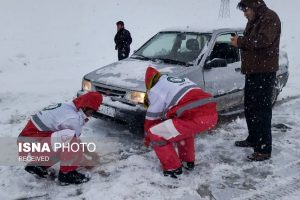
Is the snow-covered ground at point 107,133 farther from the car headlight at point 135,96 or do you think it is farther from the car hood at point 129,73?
the car hood at point 129,73

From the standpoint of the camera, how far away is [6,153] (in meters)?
4.91

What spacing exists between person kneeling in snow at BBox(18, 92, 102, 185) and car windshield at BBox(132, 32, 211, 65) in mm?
2023

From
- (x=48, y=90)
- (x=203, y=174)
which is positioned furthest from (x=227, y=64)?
(x=48, y=90)

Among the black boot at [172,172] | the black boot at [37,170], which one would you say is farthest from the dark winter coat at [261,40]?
the black boot at [37,170]

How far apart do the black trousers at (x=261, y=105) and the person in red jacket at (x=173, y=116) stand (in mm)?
767

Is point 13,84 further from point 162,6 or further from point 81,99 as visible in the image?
point 162,6

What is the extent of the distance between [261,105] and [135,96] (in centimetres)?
161

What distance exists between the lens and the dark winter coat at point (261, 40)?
4453 millimetres

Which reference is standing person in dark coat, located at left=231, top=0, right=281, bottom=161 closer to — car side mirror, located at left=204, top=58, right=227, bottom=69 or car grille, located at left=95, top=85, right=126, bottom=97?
car side mirror, located at left=204, top=58, right=227, bottom=69

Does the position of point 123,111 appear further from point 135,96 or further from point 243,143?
point 243,143

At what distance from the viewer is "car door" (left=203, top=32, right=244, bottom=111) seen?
5666 mm

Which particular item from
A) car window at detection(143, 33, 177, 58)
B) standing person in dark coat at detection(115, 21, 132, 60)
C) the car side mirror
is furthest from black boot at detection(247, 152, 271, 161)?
standing person in dark coat at detection(115, 21, 132, 60)

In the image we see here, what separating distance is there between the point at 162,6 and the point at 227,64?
1678 cm

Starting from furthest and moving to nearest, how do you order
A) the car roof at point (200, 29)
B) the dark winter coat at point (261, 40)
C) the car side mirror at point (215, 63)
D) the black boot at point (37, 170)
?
1. the car roof at point (200, 29)
2. the car side mirror at point (215, 63)
3. the dark winter coat at point (261, 40)
4. the black boot at point (37, 170)
